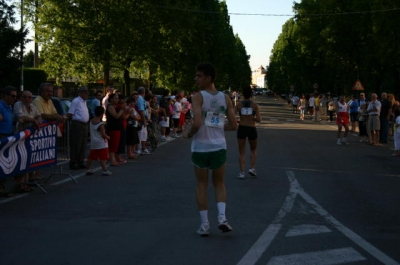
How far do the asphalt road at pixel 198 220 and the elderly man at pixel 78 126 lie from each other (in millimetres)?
650

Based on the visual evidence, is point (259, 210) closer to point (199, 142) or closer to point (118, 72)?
point (199, 142)

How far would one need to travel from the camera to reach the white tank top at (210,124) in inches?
309

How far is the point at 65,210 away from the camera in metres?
9.83

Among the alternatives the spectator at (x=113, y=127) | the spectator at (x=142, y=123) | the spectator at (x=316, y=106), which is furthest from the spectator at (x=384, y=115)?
the spectator at (x=316, y=106)

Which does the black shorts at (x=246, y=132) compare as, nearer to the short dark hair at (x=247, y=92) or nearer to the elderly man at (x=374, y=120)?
the short dark hair at (x=247, y=92)

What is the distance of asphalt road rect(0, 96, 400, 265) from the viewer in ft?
22.9

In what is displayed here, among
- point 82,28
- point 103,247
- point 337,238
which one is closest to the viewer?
point 103,247

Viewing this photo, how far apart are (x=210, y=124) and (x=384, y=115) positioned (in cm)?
1880

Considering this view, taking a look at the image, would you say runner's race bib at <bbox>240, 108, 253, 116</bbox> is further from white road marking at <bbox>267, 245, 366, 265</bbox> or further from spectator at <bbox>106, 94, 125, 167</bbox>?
white road marking at <bbox>267, 245, 366, 265</bbox>

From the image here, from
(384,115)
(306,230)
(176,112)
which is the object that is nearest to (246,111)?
(306,230)

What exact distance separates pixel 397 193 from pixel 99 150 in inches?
240

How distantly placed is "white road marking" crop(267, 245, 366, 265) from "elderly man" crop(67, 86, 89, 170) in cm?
916

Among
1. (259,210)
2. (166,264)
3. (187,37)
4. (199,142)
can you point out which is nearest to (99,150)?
(259,210)

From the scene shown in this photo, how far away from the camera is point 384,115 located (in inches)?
1000
